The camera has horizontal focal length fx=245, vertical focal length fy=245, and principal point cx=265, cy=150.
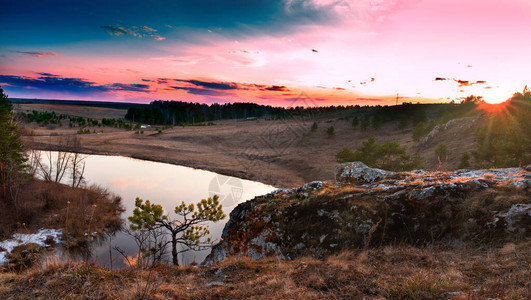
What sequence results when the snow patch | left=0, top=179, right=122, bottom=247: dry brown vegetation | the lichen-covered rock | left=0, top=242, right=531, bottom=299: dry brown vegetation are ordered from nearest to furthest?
left=0, top=242, right=531, bottom=299: dry brown vegetation
the lichen-covered rock
the snow patch
left=0, top=179, right=122, bottom=247: dry brown vegetation

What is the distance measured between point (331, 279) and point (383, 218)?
141 inches

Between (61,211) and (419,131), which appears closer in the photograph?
(61,211)

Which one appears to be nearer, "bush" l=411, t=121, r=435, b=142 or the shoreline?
the shoreline

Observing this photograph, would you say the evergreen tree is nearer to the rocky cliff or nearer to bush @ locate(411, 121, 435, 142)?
the rocky cliff

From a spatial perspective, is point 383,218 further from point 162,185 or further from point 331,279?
point 162,185

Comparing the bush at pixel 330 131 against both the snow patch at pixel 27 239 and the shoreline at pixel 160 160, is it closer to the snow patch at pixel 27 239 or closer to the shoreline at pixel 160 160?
the shoreline at pixel 160 160

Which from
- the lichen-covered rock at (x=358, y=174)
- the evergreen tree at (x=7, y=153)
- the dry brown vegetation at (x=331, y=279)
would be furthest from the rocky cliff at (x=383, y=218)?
the evergreen tree at (x=7, y=153)

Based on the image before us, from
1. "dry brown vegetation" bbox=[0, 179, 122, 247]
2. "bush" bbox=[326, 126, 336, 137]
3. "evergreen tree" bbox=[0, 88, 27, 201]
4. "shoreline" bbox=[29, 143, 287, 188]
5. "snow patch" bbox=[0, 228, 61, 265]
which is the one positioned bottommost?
"snow patch" bbox=[0, 228, 61, 265]

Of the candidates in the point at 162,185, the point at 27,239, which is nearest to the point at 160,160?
the point at 162,185

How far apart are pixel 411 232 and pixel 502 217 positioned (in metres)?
2.15

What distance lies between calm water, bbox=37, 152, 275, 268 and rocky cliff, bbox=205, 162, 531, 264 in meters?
11.6

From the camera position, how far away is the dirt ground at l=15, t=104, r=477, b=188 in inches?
1735

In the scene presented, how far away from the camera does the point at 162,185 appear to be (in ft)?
119

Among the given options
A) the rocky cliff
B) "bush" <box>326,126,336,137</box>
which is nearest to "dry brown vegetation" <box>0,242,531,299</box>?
the rocky cliff
